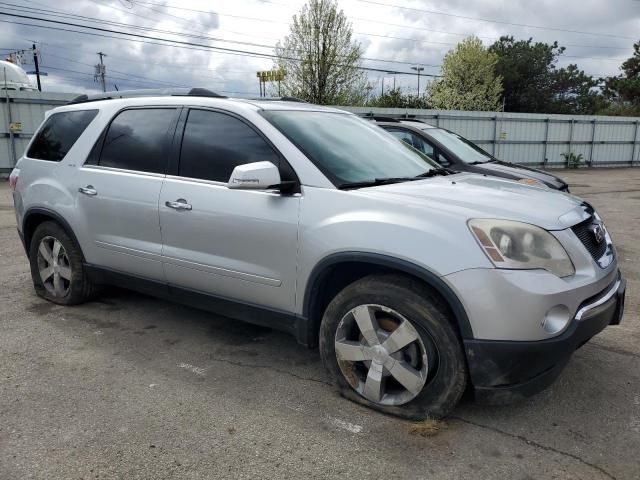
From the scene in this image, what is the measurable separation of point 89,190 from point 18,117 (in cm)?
1407

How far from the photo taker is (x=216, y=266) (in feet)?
11.7

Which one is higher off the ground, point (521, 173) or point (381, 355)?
point (521, 173)

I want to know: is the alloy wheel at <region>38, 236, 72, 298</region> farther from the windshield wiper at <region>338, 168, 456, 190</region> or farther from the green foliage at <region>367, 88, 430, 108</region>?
the green foliage at <region>367, 88, 430, 108</region>

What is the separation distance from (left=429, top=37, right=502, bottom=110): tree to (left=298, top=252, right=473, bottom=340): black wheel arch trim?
40.3m

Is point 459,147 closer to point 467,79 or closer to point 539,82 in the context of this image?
point 467,79

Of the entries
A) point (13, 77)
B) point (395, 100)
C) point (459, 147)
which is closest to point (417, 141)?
point (459, 147)

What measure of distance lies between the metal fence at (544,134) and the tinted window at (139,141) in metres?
16.4

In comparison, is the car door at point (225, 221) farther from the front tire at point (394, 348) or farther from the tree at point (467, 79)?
the tree at point (467, 79)

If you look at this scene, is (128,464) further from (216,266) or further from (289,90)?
(289,90)

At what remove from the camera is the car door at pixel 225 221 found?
328cm

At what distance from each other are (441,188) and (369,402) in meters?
1.32

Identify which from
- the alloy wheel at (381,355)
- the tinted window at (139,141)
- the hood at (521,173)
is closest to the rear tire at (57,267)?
the tinted window at (139,141)

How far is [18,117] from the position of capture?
16047 millimetres

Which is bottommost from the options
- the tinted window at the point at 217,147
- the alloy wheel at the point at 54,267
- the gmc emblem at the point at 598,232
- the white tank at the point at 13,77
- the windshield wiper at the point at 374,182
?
the alloy wheel at the point at 54,267
